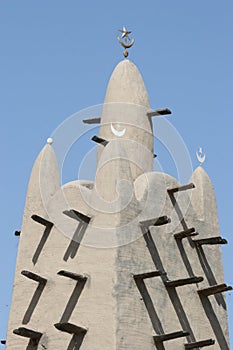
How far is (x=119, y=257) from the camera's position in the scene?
12.3 meters

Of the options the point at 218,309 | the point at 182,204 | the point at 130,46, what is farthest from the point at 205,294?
the point at 130,46

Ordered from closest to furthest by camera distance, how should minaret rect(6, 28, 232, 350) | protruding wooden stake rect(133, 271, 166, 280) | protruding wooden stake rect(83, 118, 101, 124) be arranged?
minaret rect(6, 28, 232, 350) → protruding wooden stake rect(133, 271, 166, 280) → protruding wooden stake rect(83, 118, 101, 124)

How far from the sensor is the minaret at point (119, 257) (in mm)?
12211

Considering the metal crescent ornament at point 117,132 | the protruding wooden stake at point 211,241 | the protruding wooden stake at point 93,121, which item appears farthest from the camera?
the protruding wooden stake at point 93,121

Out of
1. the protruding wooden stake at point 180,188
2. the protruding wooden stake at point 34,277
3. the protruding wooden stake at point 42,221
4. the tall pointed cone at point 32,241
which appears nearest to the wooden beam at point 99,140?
the tall pointed cone at point 32,241

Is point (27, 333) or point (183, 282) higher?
point (183, 282)

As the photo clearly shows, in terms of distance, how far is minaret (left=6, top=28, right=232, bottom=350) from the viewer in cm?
1221

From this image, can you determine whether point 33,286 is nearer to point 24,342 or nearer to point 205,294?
point 24,342

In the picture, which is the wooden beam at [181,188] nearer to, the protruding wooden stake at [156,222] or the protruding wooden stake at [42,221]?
the protruding wooden stake at [156,222]

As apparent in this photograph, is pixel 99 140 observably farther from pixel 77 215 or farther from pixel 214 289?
pixel 214 289

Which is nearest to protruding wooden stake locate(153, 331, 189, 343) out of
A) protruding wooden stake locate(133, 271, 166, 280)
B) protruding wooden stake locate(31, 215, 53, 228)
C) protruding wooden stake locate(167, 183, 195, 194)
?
protruding wooden stake locate(133, 271, 166, 280)

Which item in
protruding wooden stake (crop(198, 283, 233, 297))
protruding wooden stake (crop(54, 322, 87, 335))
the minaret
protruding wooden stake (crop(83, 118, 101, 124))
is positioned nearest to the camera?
protruding wooden stake (crop(54, 322, 87, 335))

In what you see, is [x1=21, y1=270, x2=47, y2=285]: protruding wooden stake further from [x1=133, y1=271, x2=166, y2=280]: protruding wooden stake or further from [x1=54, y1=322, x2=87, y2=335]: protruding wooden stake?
[x1=133, y1=271, x2=166, y2=280]: protruding wooden stake

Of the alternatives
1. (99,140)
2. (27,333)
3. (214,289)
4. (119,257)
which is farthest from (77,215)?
(214,289)
